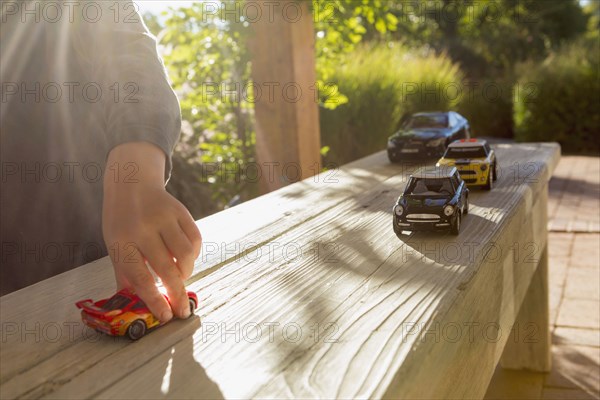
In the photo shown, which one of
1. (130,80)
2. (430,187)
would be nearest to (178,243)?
(130,80)

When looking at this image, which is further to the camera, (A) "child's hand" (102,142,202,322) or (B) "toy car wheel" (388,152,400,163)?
(B) "toy car wheel" (388,152,400,163)

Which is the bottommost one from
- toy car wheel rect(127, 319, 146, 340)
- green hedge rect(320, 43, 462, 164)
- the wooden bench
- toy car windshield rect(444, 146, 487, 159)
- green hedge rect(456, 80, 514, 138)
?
green hedge rect(456, 80, 514, 138)

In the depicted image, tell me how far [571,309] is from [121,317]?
390cm

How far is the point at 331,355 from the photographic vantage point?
3.34ft

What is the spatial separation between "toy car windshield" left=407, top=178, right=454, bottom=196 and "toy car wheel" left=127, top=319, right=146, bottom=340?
2.60 feet

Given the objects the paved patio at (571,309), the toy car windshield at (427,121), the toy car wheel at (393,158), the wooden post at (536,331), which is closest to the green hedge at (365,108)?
the paved patio at (571,309)

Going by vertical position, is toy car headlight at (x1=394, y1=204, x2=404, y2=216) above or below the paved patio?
above

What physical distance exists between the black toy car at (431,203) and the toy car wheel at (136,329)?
720 millimetres

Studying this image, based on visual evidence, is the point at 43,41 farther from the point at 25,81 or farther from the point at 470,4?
the point at 470,4

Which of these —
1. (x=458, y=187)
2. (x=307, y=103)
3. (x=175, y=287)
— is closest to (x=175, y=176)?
(x=307, y=103)

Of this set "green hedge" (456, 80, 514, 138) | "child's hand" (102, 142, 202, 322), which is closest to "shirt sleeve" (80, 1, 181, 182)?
"child's hand" (102, 142, 202, 322)

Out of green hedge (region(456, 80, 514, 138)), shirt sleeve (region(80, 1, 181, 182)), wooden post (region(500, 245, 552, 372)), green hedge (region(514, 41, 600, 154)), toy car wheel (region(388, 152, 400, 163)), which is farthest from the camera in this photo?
green hedge (region(456, 80, 514, 138))

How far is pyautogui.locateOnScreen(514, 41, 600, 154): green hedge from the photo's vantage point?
12.4 m

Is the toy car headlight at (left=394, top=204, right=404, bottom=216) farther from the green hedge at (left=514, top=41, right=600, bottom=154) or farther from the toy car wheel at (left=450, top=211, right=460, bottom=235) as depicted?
the green hedge at (left=514, top=41, right=600, bottom=154)
